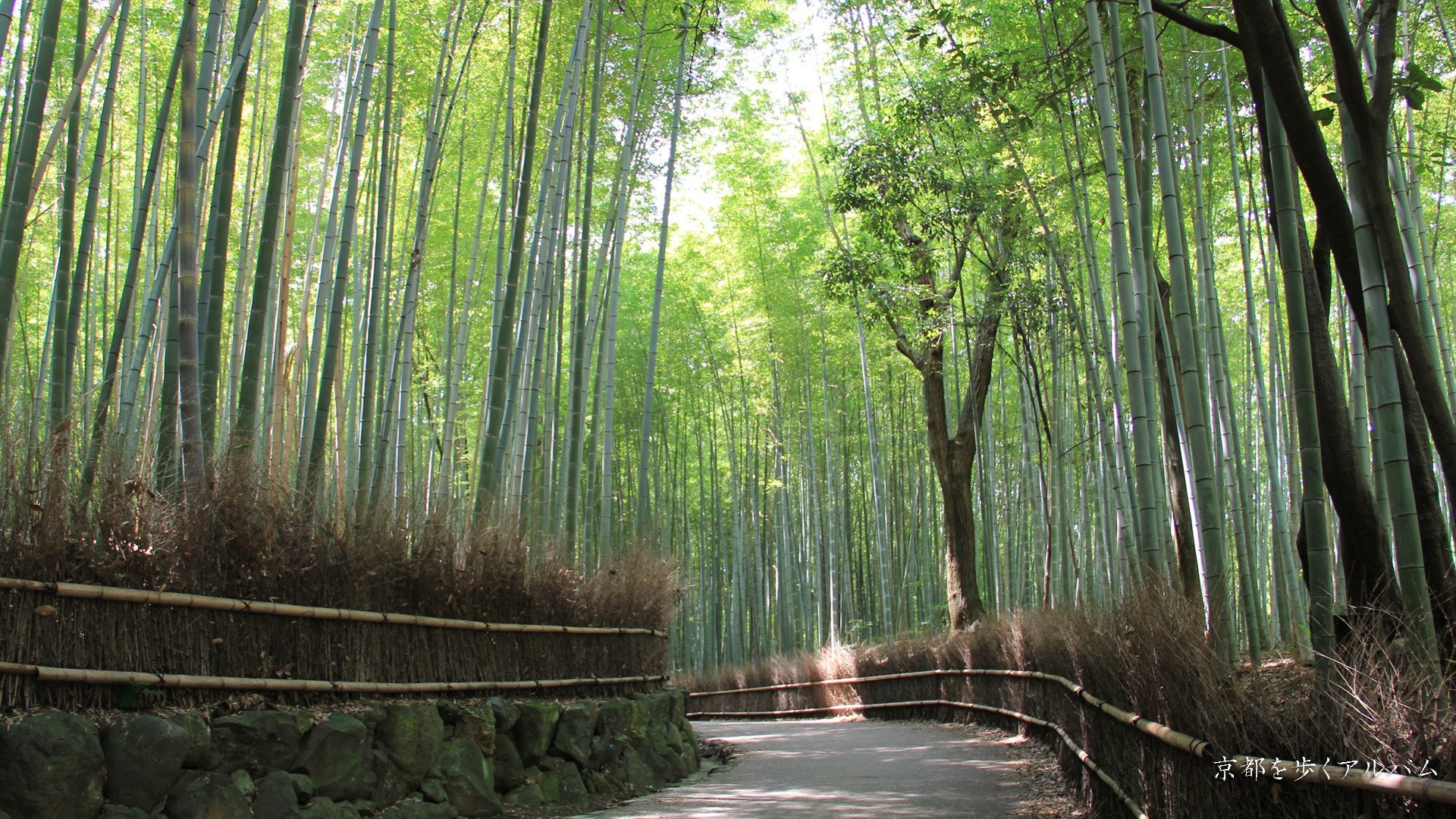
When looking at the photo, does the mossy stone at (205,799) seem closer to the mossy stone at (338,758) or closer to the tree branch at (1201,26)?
the mossy stone at (338,758)

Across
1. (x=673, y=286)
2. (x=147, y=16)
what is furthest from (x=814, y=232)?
(x=147, y=16)

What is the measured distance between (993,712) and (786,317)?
5.24 meters

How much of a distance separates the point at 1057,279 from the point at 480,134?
4.46m

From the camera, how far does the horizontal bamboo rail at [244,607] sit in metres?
2.47

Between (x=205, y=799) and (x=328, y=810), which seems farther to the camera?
(x=328, y=810)

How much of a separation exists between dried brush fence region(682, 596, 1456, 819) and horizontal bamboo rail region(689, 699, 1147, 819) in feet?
0.07

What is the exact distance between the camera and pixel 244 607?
2.94 m

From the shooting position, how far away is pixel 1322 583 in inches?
88.5

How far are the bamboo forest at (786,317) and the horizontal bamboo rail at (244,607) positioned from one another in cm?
8

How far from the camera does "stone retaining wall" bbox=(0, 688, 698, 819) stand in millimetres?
2320

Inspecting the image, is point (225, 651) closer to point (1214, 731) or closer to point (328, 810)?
point (328, 810)

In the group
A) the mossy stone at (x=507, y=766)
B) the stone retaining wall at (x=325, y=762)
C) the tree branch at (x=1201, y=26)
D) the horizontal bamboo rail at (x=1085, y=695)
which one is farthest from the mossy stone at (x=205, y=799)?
the tree branch at (x=1201, y=26)

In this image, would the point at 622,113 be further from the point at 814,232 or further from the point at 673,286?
the point at 673,286

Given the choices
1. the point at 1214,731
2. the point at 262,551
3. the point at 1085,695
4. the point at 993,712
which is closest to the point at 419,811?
the point at 262,551
